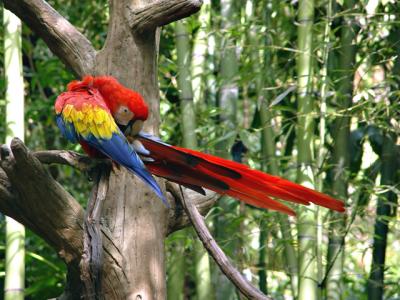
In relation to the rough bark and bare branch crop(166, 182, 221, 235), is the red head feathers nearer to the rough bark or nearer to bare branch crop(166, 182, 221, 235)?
the rough bark

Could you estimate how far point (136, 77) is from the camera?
71.4 inches

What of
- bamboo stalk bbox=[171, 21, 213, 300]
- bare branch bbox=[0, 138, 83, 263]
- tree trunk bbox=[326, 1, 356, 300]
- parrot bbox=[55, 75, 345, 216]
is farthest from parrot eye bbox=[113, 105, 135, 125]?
tree trunk bbox=[326, 1, 356, 300]

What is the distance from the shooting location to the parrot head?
167 centimetres

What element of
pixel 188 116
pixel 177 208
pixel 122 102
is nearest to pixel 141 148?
pixel 122 102

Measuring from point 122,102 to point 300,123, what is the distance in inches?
Answer: 27.4

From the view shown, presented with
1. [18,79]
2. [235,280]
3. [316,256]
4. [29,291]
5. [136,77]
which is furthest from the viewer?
[29,291]

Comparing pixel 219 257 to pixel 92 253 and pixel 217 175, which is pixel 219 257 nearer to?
pixel 217 175

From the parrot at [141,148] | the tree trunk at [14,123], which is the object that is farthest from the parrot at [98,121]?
the tree trunk at [14,123]

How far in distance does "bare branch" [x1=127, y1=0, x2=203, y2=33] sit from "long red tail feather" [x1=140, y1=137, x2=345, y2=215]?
0.27 m

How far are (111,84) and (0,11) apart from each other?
130cm

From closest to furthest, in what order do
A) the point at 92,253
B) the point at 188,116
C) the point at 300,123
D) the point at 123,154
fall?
the point at 92,253 < the point at 123,154 < the point at 300,123 < the point at 188,116

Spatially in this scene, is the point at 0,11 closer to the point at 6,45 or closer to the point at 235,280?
the point at 6,45

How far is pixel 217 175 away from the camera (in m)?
1.70

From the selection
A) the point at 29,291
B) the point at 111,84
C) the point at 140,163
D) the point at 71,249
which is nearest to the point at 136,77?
the point at 111,84
